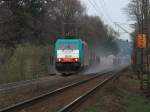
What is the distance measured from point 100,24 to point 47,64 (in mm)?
75541

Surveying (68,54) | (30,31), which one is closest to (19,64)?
(68,54)

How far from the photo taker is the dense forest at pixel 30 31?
103 feet

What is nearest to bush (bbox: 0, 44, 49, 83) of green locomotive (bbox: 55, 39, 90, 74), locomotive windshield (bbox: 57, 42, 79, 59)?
green locomotive (bbox: 55, 39, 90, 74)

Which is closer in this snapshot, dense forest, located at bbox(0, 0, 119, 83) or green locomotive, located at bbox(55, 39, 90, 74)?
dense forest, located at bbox(0, 0, 119, 83)

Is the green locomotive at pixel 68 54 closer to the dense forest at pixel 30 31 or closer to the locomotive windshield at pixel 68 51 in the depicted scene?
the locomotive windshield at pixel 68 51

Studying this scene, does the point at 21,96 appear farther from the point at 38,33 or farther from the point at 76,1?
the point at 76,1

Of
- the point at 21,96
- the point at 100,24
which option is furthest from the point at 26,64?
the point at 100,24

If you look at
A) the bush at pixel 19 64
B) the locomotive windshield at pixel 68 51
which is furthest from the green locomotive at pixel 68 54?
the bush at pixel 19 64

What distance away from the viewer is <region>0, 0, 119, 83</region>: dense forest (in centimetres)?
3134

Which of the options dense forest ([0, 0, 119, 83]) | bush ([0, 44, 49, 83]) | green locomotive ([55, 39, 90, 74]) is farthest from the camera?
green locomotive ([55, 39, 90, 74])

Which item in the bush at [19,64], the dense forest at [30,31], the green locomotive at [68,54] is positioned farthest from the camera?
the green locomotive at [68,54]

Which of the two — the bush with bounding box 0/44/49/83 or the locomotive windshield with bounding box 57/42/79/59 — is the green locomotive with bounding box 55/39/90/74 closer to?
the locomotive windshield with bounding box 57/42/79/59

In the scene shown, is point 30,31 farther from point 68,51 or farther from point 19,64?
point 19,64

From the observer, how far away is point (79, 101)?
1606 cm
